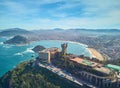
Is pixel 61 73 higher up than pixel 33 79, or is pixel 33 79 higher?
pixel 61 73

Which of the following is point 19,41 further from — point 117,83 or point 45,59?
point 117,83

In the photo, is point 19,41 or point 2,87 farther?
point 19,41

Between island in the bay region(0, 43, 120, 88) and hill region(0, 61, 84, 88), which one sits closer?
island in the bay region(0, 43, 120, 88)

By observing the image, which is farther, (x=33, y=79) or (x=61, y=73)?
(x=33, y=79)

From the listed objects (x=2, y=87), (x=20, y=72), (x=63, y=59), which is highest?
(x=63, y=59)

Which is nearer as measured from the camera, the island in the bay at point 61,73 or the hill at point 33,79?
the island in the bay at point 61,73

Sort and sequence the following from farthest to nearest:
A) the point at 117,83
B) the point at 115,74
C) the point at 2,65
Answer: the point at 2,65 < the point at 115,74 < the point at 117,83

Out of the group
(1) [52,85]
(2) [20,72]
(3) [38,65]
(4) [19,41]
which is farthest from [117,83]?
(4) [19,41]

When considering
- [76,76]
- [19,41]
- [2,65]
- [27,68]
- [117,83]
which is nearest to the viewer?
[117,83]
